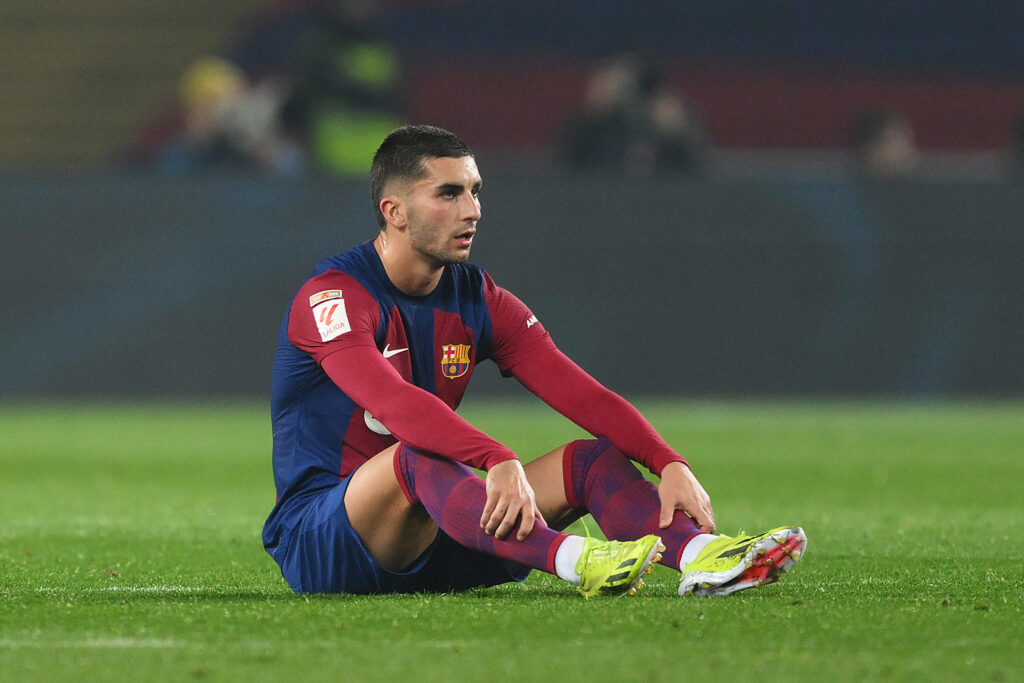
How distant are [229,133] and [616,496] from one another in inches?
417

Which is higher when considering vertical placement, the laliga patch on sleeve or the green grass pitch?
the laliga patch on sleeve

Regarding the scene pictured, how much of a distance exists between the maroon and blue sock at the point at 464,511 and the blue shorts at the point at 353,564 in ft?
0.61

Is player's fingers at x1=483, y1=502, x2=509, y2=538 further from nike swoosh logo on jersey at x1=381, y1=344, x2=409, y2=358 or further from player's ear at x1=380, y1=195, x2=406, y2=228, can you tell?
player's ear at x1=380, y1=195, x2=406, y2=228

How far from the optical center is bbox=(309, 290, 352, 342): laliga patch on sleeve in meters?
4.79

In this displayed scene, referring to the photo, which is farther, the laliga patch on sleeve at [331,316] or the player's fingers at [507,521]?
the laliga patch on sleeve at [331,316]

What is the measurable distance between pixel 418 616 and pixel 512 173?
1004 centimetres

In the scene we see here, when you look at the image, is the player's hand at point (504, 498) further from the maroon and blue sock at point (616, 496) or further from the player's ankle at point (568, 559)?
the maroon and blue sock at point (616, 496)

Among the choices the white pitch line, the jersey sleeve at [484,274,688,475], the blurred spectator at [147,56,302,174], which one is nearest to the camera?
the white pitch line

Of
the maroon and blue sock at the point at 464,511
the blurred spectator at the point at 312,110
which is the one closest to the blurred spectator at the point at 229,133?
the blurred spectator at the point at 312,110

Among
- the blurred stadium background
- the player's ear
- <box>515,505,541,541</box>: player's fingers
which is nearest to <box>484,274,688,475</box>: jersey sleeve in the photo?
the player's ear

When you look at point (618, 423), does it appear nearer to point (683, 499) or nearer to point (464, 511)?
point (683, 499)

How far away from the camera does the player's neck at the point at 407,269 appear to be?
16.4 ft

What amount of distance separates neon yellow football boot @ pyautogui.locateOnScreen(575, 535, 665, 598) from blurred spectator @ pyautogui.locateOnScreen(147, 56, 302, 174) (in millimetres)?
10275

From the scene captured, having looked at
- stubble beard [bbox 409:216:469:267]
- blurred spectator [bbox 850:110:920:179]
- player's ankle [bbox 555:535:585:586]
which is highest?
blurred spectator [bbox 850:110:920:179]
